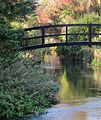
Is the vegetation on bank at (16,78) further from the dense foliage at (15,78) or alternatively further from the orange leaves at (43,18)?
the orange leaves at (43,18)

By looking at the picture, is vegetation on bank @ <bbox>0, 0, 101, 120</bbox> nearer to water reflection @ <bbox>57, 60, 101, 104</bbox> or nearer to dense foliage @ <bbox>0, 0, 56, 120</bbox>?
dense foliage @ <bbox>0, 0, 56, 120</bbox>

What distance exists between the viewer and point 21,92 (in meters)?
18.2

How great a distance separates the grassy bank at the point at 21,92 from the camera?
1686cm

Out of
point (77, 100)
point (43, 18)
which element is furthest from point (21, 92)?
point (43, 18)

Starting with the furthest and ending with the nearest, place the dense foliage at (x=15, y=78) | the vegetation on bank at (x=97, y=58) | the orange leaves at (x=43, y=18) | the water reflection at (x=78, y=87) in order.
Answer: the orange leaves at (x=43, y=18) → the vegetation on bank at (x=97, y=58) → the water reflection at (x=78, y=87) → the dense foliage at (x=15, y=78)

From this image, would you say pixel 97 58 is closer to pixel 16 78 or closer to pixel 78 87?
pixel 78 87

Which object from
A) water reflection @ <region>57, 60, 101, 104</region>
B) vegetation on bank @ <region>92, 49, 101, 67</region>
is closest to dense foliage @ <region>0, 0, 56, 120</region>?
water reflection @ <region>57, 60, 101, 104</region>

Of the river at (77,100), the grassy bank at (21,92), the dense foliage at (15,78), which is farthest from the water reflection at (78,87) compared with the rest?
the dense foliage at (15,78)

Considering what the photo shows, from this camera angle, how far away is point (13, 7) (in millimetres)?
18906

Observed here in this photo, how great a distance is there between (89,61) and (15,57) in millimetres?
25944

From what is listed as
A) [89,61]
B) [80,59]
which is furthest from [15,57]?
[80,59]

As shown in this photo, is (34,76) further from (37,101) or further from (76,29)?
(76,29)

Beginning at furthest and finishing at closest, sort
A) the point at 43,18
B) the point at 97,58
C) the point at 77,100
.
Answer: the point at 43,18 < the point at 97,58 < the point at 77,100

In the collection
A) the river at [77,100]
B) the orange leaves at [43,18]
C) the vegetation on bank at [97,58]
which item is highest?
the orange leaves at [43,18]
